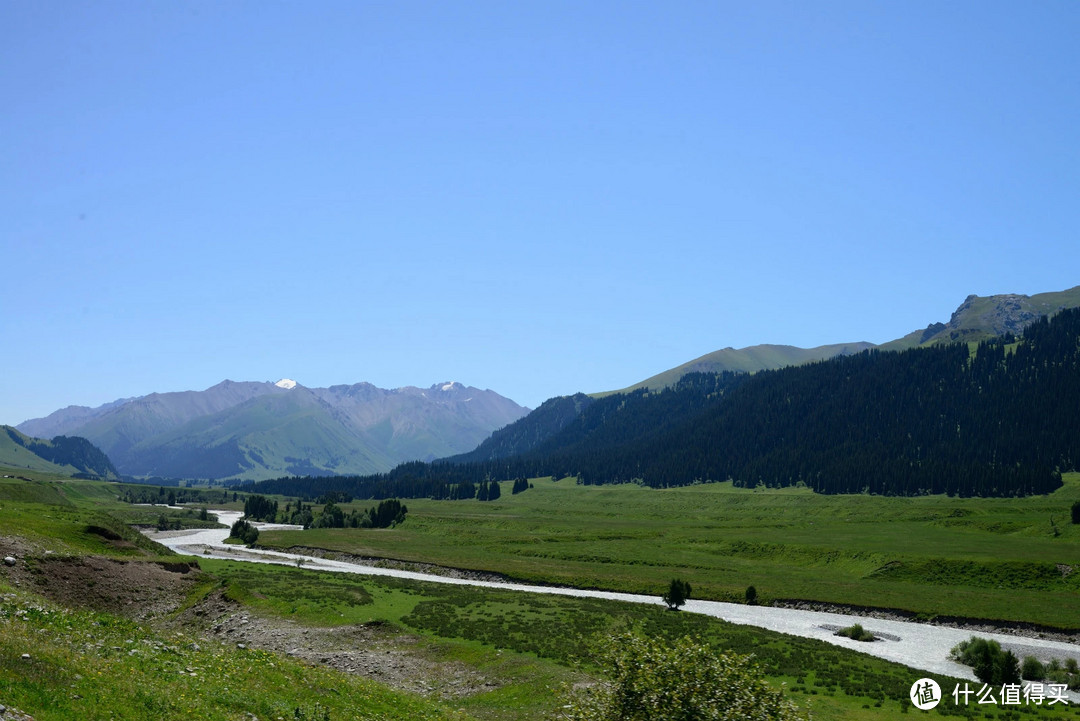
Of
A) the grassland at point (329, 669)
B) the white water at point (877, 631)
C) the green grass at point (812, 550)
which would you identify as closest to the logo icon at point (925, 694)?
the grassland at point (329, 669)

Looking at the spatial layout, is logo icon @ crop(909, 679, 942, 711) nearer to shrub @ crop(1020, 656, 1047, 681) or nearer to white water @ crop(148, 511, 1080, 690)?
white water @ crop(148, 511, 1080, 690)

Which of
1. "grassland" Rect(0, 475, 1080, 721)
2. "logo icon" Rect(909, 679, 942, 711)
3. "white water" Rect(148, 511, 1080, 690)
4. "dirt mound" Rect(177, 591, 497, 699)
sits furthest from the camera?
"white water" Rect(148, 511, 1080, 690)

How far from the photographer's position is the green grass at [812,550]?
8212 centimetres

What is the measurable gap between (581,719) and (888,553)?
95.6 metres

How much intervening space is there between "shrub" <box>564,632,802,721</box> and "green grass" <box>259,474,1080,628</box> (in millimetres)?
62190

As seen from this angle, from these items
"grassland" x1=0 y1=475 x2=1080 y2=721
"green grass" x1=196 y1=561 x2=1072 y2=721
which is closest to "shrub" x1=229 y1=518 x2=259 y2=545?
"grassland" x1=0 y1=475 x2=1080 y2=721

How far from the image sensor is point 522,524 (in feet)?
557

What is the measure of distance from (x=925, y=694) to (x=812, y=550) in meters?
73.9

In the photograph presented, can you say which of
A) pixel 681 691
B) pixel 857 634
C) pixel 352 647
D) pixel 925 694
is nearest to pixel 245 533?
pixel 352 647

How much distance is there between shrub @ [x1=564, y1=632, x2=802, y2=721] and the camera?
21.1 meters

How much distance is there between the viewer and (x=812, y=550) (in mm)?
111625

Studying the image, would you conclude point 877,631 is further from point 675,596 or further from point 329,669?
point 329,669

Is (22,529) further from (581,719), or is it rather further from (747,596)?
(747,596)

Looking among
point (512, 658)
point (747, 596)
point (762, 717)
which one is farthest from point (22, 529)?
point (747, 596)
